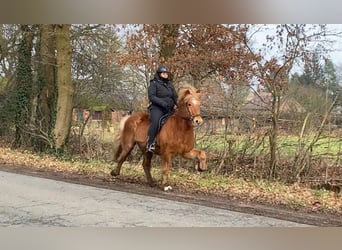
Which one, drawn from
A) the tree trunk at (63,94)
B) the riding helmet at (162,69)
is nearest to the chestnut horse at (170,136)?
the riding helmet at (162,69)

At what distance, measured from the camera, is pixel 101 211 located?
4.03m

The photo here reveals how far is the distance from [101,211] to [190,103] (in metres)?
1.16

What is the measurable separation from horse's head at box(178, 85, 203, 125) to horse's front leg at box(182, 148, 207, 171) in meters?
0.26

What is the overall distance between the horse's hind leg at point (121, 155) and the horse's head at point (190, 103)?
1.80ft

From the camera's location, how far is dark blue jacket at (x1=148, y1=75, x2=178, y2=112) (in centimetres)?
411

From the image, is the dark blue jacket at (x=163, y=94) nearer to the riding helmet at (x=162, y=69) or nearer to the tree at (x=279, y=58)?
the riding helmet at (x=162, y=69)

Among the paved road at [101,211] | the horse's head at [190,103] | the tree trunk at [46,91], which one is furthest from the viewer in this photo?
the tree trunk at [46,91]

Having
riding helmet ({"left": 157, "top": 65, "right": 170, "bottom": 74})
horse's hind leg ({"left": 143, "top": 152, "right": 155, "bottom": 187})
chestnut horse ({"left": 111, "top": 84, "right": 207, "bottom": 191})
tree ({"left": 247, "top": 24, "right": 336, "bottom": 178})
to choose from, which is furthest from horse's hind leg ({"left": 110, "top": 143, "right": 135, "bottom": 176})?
tree ({"left": 247, "top": 24, "right": 336, "bottom": 178})

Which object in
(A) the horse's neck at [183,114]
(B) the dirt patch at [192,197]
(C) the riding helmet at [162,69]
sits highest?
(C) the riding helmet at [162,69]

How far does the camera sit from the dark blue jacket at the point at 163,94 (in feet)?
13.5

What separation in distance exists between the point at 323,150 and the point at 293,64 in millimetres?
765

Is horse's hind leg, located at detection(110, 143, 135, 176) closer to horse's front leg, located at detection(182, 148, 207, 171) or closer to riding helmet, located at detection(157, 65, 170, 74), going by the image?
horse's front leg, located at detection(182, 148, 207, 171)

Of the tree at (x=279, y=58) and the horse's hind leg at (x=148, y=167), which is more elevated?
the tree at (x=279, y=58)

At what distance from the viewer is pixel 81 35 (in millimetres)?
4133
